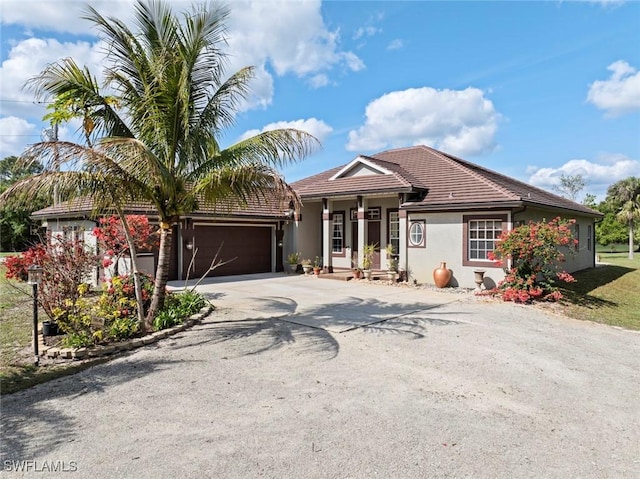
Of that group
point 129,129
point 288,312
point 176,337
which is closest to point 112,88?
point 129,129

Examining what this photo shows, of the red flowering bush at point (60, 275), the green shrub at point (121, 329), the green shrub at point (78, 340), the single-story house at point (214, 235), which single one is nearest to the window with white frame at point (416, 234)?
the single-story house at point (214, 235)

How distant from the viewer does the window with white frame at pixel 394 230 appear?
Result: 17.2 meters

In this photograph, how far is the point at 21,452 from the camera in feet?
12.3

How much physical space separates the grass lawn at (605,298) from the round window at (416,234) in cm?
508

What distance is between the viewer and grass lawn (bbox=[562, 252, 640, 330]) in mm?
10922

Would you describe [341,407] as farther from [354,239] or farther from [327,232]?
[354,239]

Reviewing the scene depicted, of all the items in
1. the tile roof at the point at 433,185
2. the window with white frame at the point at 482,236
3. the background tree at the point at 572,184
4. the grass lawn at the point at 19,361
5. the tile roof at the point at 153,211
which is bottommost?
the grass lawn at the point at 19,361

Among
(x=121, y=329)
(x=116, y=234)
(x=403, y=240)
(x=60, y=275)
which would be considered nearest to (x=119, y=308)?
(x=121, y=329)

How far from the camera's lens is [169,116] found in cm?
802

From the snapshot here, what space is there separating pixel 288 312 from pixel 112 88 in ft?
20.4

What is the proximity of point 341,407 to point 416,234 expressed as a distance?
37.7 ft

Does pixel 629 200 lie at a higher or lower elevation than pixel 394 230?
higher

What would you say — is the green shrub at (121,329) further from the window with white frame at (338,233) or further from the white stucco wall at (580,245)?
the white stucco wall at (580,245)

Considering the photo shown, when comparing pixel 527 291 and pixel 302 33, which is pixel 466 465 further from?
pixel 302 33
